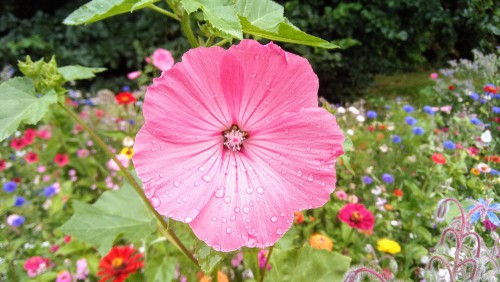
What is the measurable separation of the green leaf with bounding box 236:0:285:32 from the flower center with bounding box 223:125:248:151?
0.63 ft

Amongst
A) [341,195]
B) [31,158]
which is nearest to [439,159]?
[341,195]

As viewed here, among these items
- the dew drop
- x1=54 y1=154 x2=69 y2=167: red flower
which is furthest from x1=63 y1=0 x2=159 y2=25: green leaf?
x1=54 y1=154 x2=69 y2=167: red flower

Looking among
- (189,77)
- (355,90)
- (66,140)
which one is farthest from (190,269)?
(355,90)

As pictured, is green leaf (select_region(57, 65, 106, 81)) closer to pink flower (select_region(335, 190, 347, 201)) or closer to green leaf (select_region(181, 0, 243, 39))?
green leaf (select_region(181, 0, 243, 39))

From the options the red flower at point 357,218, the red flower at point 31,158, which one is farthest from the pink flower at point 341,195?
the red flower at point 31,158

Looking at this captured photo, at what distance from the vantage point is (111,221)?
1.32 m

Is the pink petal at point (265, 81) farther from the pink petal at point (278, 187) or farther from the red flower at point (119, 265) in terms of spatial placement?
the red flower at point (119, 265)

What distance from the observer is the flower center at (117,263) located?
159 centimetres

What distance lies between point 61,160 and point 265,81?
2.40 meters

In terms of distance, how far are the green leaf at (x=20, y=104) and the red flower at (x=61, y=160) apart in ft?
6.22

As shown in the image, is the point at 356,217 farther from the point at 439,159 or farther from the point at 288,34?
the point at 288,34

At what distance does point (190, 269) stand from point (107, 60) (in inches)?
154

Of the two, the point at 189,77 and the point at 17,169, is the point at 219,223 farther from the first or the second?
the point at 17,169

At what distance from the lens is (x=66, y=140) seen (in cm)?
298
